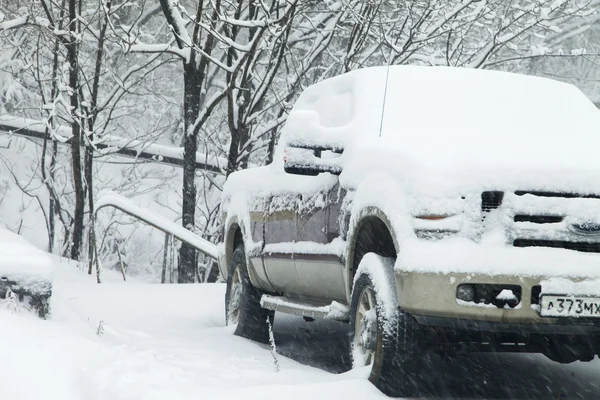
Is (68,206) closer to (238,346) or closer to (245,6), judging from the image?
(245,6)

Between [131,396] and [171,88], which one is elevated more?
[171,88]

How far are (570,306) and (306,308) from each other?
7.30 ft

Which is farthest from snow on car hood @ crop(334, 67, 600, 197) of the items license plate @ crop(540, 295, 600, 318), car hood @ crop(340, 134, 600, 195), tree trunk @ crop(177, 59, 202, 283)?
tree trunk @ crop(177, 59, 202, 283)

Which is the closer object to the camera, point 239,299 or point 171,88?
point 239,299

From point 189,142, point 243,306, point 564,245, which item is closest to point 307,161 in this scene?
point 564,245

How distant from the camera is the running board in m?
5.86

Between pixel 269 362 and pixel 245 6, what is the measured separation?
1045cm

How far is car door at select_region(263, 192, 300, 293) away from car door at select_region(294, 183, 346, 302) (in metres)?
0.12

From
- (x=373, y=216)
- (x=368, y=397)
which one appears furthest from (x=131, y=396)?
(x=373, y=216)

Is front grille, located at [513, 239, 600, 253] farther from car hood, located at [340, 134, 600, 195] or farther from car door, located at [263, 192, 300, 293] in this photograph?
car door, located at [263, 192, 300, 293]

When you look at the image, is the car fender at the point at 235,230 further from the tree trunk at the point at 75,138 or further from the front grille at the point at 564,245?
the tree trunk at the point at 75,138

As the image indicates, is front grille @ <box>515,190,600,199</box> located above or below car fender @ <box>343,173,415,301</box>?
above

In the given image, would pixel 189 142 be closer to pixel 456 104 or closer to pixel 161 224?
pixel 161 224

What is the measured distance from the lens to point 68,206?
19.4 m
